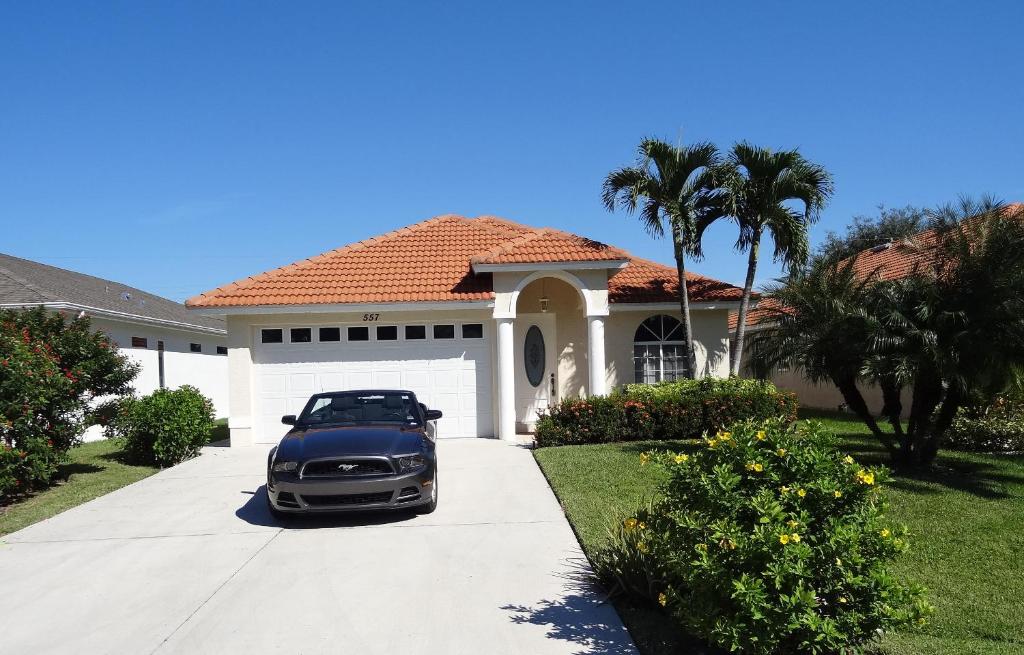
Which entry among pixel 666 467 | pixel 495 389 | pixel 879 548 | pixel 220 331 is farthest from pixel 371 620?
pixel 220 331

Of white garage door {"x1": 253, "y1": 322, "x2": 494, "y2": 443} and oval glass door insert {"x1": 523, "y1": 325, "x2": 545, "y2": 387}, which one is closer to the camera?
white garage door {"x1": 253, "y1": 322, "x2": 494, "y2": 443}

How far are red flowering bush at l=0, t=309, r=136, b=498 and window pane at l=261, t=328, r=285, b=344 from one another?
3.09m

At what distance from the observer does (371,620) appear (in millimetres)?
4934

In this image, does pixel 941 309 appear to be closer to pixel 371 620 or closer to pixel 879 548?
pixel 879 548

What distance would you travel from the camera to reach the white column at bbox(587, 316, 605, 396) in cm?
1395

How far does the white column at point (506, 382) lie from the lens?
1354 cm

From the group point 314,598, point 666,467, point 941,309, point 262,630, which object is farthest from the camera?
point 941,309

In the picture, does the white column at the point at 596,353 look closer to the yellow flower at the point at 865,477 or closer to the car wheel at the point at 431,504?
the car wheel at the point at 431,504

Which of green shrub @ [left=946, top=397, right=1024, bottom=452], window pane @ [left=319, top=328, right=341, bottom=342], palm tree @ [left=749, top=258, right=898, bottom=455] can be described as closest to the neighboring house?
→ window pane @ [left=319, top=328, right=341, bottom=342]

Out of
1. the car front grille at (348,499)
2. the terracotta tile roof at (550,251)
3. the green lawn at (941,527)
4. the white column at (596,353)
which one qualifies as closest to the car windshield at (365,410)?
the car front grille at (348,499)

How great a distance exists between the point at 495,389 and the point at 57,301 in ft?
32.3

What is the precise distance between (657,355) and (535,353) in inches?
107

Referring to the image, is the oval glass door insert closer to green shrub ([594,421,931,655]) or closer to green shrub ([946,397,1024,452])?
green shrub ([946,397,1024,452])

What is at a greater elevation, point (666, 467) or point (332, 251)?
point (332, 251)
